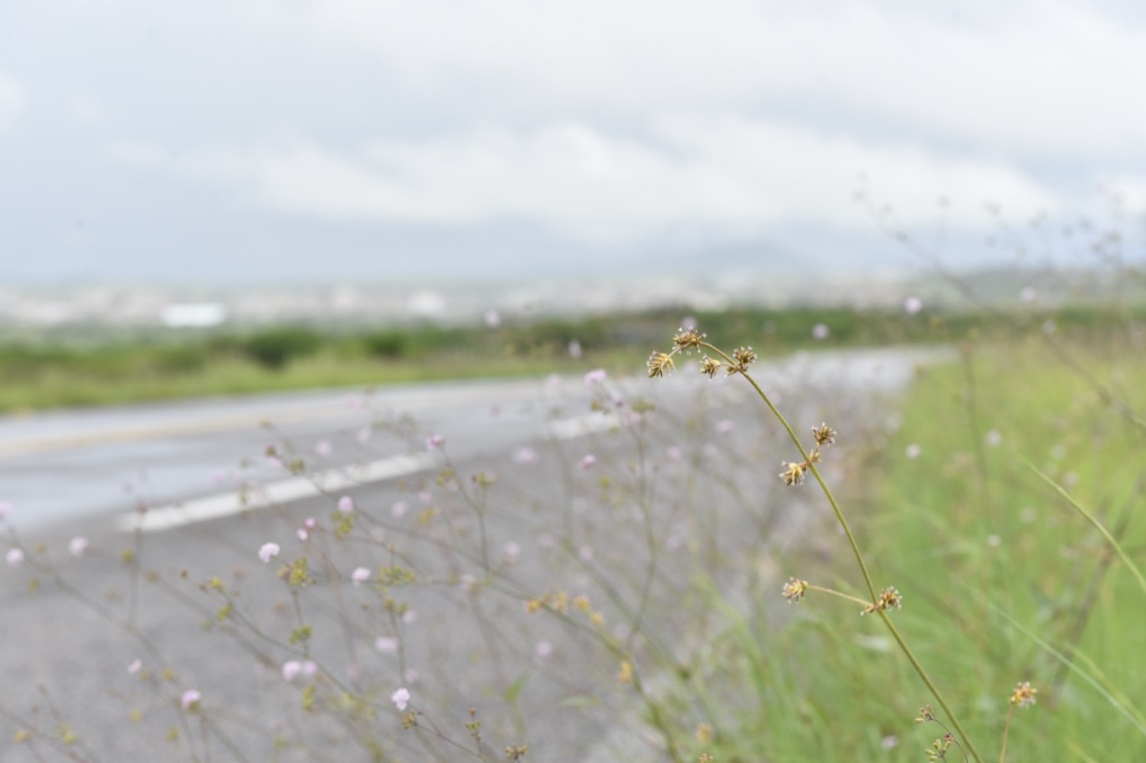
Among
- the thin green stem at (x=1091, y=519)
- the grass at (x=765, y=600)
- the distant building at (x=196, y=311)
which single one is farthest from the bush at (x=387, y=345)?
the distant building at (x=196, y=311)

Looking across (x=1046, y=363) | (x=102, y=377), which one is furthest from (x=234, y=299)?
(x=1046, y=363)

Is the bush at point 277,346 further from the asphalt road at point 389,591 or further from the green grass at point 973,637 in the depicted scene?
the green grass at point 973,637

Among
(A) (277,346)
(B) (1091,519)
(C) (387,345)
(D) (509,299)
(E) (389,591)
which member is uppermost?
(D) (509,299)

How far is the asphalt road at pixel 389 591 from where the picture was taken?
3.15 m

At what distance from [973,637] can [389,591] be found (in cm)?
249

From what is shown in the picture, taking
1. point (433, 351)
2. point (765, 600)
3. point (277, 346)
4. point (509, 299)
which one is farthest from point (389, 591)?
point (509, 299)

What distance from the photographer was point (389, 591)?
5.01 m

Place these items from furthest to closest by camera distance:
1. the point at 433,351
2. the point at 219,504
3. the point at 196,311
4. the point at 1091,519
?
the point at 196,311, the point at 433,351, the point at 219,504, the point at 1091,519

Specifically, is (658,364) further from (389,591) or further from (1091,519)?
(389,591)

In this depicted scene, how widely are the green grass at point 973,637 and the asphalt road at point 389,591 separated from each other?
0.28m

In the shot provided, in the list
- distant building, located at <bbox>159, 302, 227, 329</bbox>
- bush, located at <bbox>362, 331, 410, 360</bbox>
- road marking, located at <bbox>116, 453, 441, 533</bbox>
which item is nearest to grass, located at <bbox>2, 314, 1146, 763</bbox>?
road marking, located at <bbox>116, 453, 441, 533</bbox>

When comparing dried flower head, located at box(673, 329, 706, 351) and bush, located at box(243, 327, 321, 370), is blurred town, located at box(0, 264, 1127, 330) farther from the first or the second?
bush, located at box(243, 327, 321, 370)

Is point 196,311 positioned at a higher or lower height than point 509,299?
lower

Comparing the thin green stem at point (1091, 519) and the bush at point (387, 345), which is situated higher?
the thin green stem at point (1091, 519)
